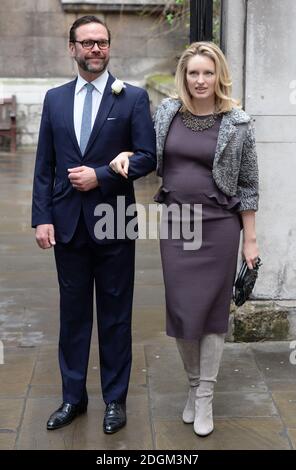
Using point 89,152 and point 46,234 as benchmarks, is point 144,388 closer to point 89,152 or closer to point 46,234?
point 46,234

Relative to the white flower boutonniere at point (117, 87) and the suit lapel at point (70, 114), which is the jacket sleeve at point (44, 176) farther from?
the white flower boutonniere at point (117, 87)

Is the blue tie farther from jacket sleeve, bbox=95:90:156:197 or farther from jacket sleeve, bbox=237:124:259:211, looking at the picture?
jacket sleeve, bbox=237:124:259:211

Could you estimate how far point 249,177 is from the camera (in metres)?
4.19

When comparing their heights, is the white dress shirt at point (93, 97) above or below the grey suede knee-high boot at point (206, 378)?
above

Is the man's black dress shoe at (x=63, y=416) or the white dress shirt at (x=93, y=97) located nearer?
the white dress shirt at (x=93, y=97)

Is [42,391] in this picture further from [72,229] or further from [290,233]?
[290,233]

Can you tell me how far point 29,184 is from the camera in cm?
1250

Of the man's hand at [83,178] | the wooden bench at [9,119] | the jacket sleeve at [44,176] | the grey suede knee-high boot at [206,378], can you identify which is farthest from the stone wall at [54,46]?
the grey suede knee-high boot at [206,378]

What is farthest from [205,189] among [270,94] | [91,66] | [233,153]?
[270,94]

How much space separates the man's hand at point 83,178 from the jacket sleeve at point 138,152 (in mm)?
28

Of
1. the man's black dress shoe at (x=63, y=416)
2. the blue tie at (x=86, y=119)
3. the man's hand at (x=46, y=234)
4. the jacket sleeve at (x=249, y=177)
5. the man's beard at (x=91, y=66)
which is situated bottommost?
the man's black dress shoe at (x=63, y=416)

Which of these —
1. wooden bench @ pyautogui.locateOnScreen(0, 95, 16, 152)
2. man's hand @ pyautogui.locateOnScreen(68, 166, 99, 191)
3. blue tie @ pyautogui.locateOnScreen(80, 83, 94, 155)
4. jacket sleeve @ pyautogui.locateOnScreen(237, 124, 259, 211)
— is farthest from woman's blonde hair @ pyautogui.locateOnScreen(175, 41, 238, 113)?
wooden bench @ pyautogui.locateOnScreen(0, 95, 16, 152)

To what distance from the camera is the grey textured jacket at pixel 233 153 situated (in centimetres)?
405

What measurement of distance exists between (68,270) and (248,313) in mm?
1737
